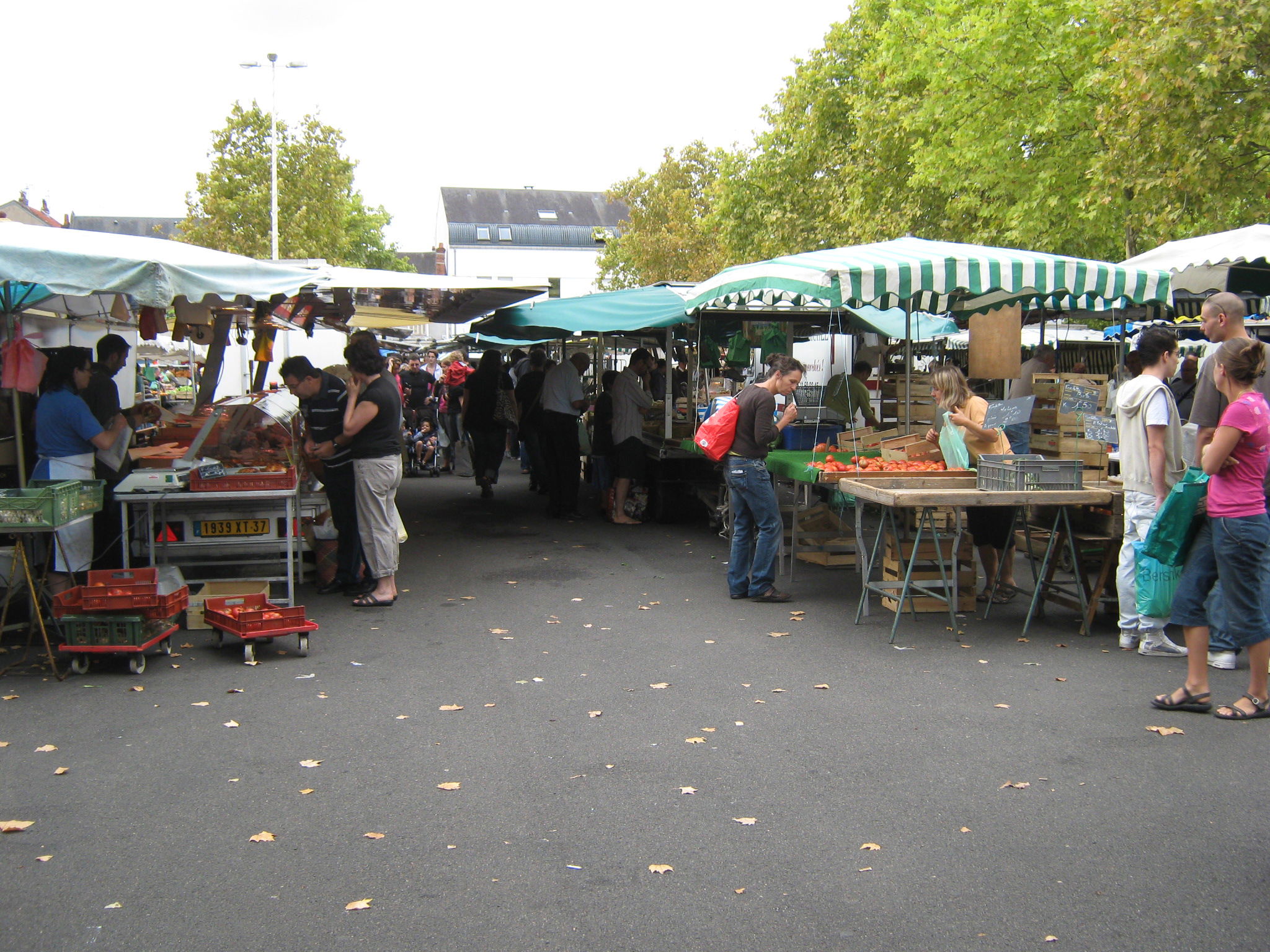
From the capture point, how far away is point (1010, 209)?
1695cm

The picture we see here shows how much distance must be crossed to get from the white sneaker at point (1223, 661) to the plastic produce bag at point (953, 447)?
2.28 metres

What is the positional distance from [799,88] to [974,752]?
25.8 meters

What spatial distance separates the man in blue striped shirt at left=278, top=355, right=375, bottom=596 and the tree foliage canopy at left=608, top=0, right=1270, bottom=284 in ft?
33.3

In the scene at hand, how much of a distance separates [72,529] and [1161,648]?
7423 mm

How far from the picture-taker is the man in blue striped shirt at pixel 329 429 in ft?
27.7

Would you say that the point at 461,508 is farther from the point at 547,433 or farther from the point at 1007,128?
the point at 1007,128

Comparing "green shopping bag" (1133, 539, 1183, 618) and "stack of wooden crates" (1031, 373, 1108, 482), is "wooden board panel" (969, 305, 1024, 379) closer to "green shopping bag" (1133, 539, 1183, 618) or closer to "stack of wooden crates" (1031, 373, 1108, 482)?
"stack of wooden crates" (1031, 373, 1108, 482)

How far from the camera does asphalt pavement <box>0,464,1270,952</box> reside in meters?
3.44

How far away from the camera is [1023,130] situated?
1698 centimetres

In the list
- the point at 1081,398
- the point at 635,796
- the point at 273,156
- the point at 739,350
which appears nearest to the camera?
the point at 635,796

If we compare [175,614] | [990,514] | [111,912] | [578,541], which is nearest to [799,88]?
[578,541]

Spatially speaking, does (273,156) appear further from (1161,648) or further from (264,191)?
(1161,648)

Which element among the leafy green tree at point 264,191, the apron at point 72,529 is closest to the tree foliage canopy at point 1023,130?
the apron at point 72,529

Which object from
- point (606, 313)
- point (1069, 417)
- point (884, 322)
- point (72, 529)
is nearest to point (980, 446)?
point (1069, 417)
